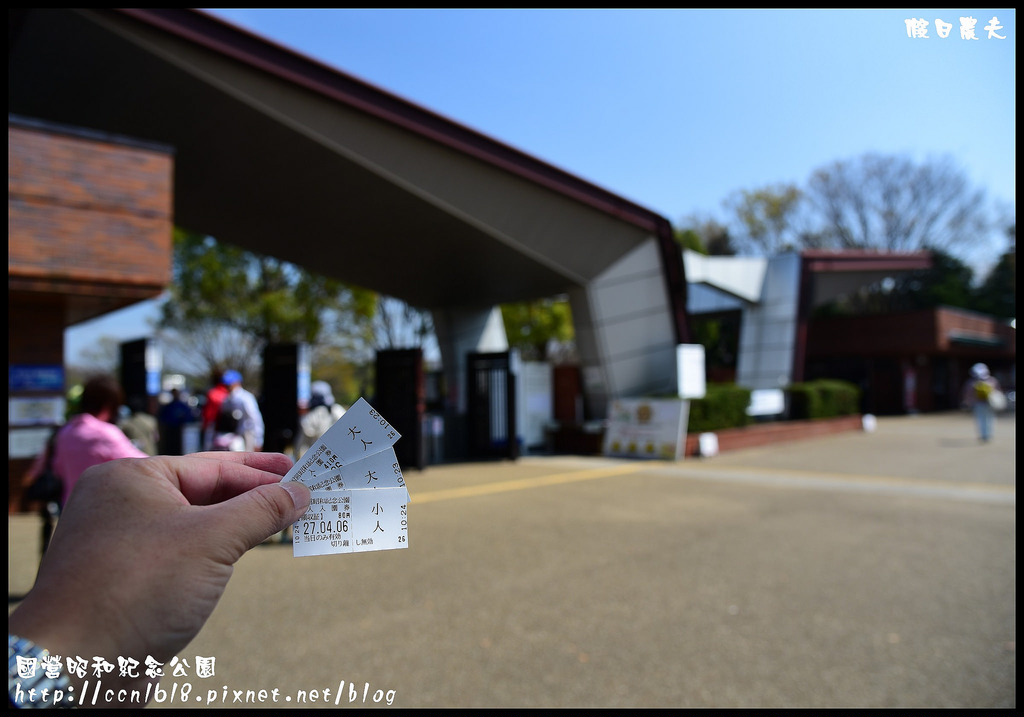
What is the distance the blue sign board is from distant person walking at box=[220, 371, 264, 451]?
990 cm

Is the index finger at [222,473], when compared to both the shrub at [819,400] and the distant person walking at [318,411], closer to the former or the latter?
the distant person walking at [318,411]

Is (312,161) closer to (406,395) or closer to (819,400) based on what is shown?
(406,395)

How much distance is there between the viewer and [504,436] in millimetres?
17688

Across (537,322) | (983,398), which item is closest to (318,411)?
(983,398)

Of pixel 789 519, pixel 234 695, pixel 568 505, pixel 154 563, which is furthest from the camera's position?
pixel 568 505

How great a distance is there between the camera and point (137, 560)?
27.4 inches

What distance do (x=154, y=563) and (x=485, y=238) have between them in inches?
579

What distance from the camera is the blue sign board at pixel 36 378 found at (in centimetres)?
966

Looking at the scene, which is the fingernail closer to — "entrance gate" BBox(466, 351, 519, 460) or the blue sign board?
the blue sign board

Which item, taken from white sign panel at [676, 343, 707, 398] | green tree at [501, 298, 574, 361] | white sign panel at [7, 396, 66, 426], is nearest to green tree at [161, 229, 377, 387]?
green tree at [501, 298, 574, 361]

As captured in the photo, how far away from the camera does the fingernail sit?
75 cm

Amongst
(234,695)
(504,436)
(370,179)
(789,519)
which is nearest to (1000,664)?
(789,519)

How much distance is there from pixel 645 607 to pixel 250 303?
2361cm

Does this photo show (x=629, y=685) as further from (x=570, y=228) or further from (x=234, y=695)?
(x=570, y=228)
